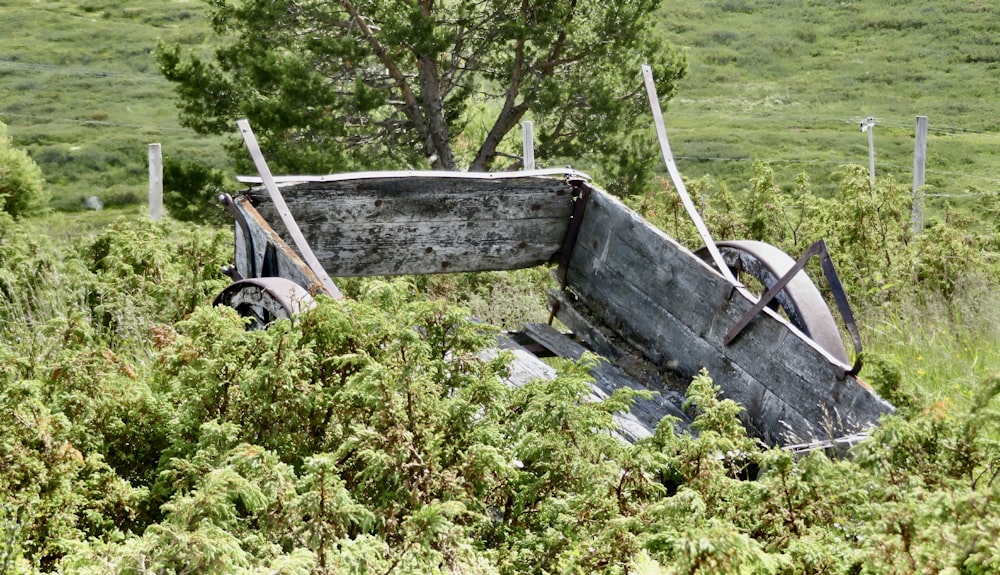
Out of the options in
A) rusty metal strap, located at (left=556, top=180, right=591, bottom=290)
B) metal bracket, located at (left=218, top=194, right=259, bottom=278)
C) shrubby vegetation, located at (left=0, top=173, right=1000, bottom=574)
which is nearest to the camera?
shrubby vegetation, located at (left=0, top=173, right=1000, bottom=574)

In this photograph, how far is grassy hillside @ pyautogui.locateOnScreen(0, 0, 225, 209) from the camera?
43219 millimetres

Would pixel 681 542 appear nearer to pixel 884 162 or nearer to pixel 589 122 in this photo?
pixel 589 122

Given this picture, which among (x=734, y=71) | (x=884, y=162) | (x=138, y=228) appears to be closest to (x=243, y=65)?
(x=138, y=228)

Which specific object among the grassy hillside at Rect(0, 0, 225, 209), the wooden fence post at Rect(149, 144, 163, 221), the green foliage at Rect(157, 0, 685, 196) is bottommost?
the grassy hillside at Rect(0, 0, 225, 209)

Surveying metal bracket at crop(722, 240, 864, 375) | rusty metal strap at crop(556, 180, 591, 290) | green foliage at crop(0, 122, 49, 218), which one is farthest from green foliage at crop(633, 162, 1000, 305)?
green foliage at crop(0, 122, 49, 218)

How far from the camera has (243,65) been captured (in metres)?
13.8

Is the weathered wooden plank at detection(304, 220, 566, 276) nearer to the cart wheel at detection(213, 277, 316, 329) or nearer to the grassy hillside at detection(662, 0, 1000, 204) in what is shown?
the cart wheel at detection(213, 277, 316, 329)

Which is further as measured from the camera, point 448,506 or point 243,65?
point 243,65

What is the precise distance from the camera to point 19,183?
68.5 ft

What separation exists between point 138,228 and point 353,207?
2.13 m

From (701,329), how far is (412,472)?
210 cm

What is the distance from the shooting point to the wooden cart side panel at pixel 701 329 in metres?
3.52

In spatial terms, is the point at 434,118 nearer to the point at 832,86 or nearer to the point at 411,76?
the point at 411,76

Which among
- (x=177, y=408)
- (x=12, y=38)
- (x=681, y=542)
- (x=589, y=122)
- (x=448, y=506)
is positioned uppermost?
(x=681, y=542)
